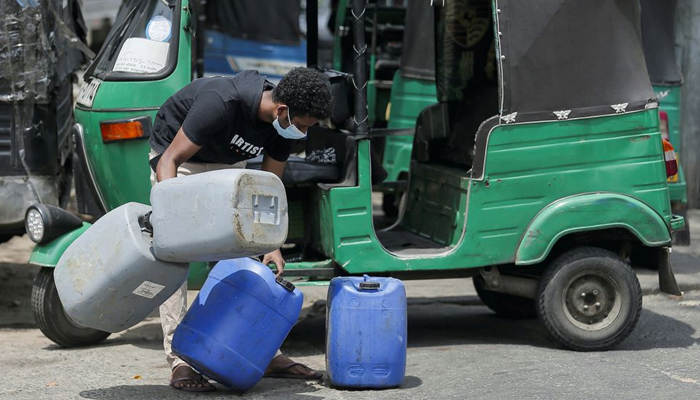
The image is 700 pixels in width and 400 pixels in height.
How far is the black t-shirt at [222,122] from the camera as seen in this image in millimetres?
4961

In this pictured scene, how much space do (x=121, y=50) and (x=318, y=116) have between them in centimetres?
166

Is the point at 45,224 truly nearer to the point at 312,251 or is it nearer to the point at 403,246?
the point at 312,251

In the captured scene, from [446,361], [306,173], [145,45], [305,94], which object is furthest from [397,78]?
[305,94]

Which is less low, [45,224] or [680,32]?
[680,32]

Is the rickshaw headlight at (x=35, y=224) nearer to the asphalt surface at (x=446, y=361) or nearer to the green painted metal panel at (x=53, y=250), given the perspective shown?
the green painted metal panel at (x=53, y=250)

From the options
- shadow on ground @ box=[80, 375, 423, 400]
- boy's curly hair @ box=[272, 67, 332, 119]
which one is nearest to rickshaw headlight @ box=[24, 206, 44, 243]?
shadow on ground @ box=[80, 375, 423, 400]

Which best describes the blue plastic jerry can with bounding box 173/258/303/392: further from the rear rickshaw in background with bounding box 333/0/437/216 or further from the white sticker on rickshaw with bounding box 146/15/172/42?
the rear rickshaw in background with bounding box 333/0/437/216

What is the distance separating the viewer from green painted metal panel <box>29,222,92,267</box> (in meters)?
5.88

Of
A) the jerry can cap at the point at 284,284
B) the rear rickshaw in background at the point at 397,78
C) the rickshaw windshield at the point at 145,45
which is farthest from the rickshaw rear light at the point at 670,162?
the rickshaw windshield at the point at 145,45

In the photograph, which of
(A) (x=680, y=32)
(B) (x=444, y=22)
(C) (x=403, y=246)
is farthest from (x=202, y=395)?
(A) (x=680, y=32)

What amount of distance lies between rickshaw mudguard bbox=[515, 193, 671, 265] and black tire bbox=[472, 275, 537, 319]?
108cm

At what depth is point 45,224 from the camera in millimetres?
5867

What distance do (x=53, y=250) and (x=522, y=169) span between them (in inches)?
105

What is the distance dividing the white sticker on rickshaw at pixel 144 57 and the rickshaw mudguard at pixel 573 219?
229 centimetres
